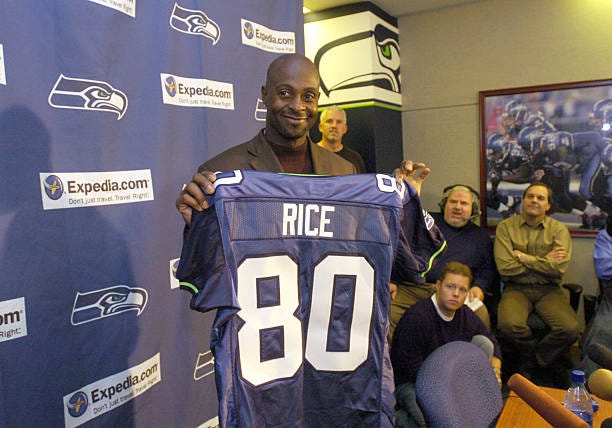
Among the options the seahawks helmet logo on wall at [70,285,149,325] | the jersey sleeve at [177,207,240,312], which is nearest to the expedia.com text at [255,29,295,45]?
the seahawks helmet logo on wall at [70,285,149,325]

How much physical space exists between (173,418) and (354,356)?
4.18ft

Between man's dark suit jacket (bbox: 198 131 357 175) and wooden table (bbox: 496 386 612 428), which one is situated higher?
man's dark suit jacket (bbox: 198 131 357 175)

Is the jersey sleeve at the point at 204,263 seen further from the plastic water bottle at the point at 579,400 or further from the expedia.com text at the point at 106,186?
the plastic water bottle at the point at 579,400

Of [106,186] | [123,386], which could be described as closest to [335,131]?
[106,186]

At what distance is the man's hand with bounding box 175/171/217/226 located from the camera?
4.01ft

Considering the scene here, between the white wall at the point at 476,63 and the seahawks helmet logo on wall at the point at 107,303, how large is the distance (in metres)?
3.21

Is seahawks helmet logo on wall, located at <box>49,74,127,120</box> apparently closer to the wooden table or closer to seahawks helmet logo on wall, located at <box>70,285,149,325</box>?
seahawks helmet logo on wall, located at <box>70,285,149,325</box>

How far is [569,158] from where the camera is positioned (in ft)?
13.0

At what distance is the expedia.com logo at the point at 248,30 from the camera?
261 cm

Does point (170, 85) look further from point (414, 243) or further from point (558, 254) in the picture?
point (558, 254)

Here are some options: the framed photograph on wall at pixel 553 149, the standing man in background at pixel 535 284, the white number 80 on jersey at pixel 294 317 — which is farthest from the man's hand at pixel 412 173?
the framed photograph on wall at pixel 553 149

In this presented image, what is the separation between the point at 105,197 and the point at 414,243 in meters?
1.21

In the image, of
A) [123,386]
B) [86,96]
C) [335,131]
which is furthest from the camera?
[335,131]

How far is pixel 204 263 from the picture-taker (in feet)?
4.04
